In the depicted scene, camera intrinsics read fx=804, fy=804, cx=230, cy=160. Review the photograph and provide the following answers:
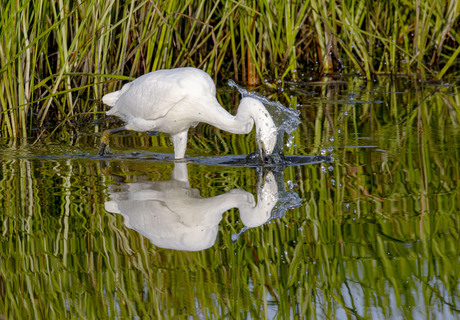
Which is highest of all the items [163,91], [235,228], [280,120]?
[163,91]

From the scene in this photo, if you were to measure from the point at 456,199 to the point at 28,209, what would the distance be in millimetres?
2416

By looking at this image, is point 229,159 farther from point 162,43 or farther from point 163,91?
point 162,43

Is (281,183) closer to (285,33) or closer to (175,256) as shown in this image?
(175,256)

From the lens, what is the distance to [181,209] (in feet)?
15.1

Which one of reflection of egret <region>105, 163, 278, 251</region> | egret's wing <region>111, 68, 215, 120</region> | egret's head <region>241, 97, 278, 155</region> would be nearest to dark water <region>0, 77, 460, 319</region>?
reflection of egret <region>105, 163, 278, 251</region>

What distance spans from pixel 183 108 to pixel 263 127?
602 mm

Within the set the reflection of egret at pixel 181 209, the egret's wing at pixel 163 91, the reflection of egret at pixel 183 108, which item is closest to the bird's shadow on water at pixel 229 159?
the reflection of egret at pixel 183 108

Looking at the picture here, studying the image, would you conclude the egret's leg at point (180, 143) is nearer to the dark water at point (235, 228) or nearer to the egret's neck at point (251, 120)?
the dark water at point (235, 228)

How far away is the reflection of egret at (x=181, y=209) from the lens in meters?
4.06

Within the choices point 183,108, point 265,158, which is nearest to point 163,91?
point 183,108

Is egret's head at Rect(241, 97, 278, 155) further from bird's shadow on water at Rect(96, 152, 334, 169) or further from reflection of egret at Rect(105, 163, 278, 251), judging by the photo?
reflection of egret at Rect(105, 163, 278, 251)

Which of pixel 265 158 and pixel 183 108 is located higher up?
pixel 183 108

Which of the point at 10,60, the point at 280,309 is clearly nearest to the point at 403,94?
the point at 10,60

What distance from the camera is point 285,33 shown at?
28.8 ft
